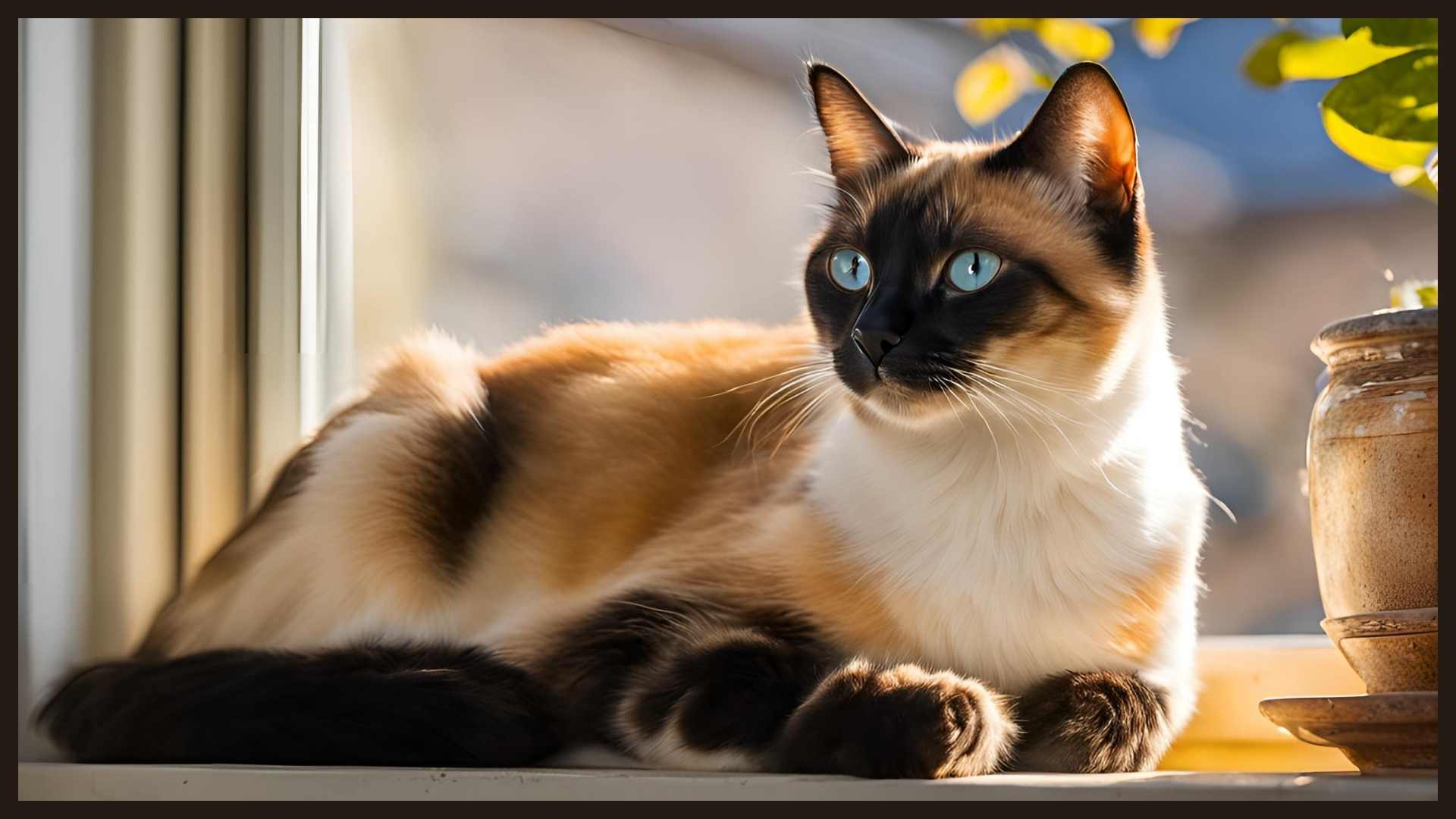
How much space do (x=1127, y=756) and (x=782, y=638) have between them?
0.36m

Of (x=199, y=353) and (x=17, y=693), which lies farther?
(x=199, y=353)

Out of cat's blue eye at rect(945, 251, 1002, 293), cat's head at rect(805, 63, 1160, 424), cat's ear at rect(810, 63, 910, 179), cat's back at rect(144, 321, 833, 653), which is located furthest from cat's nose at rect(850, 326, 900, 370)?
cat's ear at rect(810, 63, 910, 179)

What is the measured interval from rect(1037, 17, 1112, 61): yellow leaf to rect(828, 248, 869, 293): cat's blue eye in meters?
0.34

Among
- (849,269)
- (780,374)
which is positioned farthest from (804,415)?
(849,269)

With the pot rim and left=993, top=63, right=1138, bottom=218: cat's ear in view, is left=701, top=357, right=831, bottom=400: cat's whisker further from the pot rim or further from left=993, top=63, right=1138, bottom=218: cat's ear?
the pot rim

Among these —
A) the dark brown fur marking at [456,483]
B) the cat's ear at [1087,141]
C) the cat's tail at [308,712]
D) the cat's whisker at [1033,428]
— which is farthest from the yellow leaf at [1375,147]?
the dark brown fur marking at [456,483]

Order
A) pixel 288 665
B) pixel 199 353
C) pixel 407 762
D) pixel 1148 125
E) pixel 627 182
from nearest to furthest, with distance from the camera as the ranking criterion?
pixel 407 762
pixel 288 665
pixel 199 353
pixel 1148 125
pixel 627 182

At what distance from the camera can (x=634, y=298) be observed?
252cm

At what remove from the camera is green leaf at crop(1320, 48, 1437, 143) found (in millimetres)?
1136

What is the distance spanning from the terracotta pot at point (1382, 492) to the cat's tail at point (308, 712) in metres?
0.74

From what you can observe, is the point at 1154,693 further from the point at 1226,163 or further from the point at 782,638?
the point at 1226,163

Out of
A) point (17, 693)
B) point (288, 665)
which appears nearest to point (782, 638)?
point (288, 665)

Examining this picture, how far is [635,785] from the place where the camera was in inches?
39.6

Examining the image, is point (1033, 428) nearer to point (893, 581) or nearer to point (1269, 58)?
point (893, 581)
